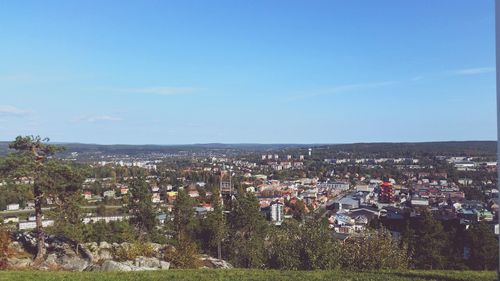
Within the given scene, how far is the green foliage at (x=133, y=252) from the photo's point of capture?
759 inches

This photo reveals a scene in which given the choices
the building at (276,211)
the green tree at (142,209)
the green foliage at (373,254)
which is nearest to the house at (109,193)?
A: the building at (276,211)

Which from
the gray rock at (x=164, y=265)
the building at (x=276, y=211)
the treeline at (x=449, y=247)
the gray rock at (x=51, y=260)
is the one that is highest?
the gray rock at (x=51, y=260)

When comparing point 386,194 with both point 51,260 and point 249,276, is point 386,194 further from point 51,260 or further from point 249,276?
point 249,276

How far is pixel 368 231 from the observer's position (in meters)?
21.0

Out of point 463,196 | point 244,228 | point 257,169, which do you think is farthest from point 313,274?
point 257,169

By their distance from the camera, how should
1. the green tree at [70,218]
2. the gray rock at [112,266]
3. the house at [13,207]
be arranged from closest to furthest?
the gray rock at [112,266], the green tree at [70,218], the house at [13,207]

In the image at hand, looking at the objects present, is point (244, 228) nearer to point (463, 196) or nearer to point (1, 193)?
point (1, 193)

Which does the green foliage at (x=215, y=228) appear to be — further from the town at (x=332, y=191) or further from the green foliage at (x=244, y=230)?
the town at (x=332, y=191)

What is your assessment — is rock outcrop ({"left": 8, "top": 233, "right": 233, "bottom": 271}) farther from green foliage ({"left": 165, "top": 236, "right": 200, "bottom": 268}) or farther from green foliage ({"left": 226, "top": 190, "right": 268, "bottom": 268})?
green foliage ({"left": 226, "top": 190, "right": 268, "bottom": 268})

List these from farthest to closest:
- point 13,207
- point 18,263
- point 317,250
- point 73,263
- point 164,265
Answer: point 13,207, point 73,263, point 164,265, point 317,250, point 18,263

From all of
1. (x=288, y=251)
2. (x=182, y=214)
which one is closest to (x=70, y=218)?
(x=288, y=251)

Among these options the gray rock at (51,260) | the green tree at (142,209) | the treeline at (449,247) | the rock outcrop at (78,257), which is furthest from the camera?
the green tree at (142,209)

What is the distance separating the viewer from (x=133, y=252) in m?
19.6

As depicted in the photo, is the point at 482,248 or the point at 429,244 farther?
the point at 429,244
